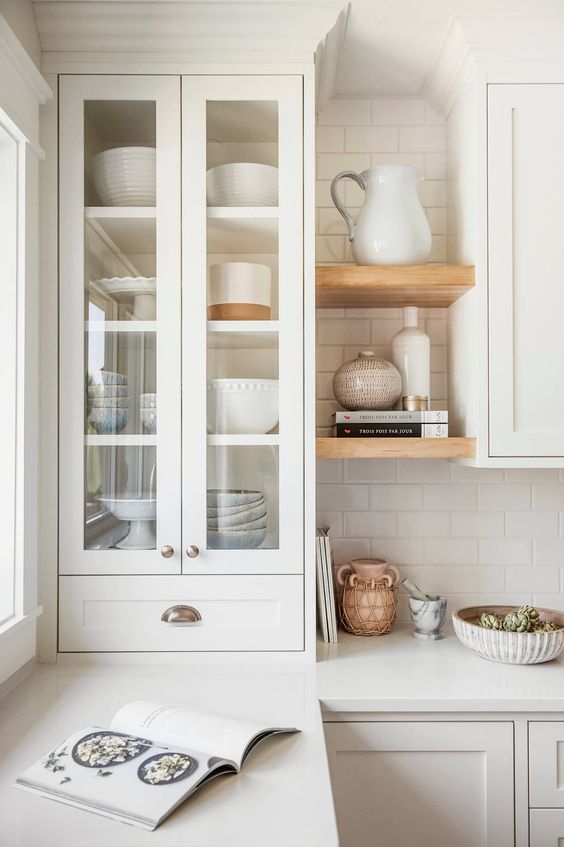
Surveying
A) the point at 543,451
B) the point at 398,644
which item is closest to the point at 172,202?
the point at 543,451

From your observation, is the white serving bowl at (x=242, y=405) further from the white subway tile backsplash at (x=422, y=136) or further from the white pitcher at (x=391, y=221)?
the white subway tile backsplash at (x=422, y=136)

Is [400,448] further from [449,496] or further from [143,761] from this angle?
[143,761]

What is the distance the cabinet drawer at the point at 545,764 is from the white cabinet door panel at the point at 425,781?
5 centimetres

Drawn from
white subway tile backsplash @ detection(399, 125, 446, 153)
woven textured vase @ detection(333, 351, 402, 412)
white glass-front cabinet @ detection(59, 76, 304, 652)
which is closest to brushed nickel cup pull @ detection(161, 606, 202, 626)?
white glass-front cabinet @ detection(59, 76, 304, 652)

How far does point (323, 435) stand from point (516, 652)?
81 centimetres

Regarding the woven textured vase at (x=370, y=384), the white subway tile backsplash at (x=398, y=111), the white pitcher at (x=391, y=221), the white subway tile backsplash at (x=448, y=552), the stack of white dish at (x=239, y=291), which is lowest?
the white subway tile backsplash at (x=448, y=552)

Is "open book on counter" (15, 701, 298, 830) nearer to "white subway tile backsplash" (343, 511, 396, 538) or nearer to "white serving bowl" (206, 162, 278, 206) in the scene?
"white subway tile backsplash" (343, 511, 396, 538)

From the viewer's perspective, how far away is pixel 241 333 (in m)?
1.69

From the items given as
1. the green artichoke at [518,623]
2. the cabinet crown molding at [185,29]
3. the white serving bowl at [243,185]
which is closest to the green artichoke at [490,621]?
the green artichoke at [518,623]

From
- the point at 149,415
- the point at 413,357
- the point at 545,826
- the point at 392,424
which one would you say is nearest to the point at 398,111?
the point at 413,357

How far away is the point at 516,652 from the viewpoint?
163 cm

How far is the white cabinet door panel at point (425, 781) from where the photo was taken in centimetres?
146

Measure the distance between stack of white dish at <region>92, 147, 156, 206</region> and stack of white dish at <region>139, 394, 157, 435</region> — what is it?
1.64 ft

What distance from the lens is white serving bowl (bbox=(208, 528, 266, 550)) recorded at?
1.67 m
